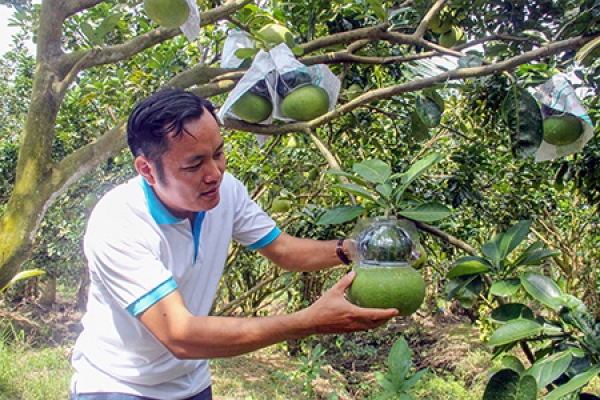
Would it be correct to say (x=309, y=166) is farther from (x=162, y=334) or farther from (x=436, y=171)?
(x=162, y=334)

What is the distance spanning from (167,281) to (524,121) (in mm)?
1250

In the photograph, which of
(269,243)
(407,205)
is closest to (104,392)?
(269,243)

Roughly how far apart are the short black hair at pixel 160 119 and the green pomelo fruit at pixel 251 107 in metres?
0.47

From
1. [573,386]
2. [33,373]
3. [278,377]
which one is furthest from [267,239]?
[33,373]

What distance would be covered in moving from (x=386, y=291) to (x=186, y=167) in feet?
2.03

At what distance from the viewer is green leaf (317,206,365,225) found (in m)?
1.32

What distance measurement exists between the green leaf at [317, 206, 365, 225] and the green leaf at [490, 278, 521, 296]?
1.34ft

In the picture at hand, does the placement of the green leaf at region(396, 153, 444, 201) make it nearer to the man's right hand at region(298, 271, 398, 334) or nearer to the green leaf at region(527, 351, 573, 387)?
the man's right hand at region(298, 271, 398, 334)

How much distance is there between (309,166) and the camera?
3234 mm

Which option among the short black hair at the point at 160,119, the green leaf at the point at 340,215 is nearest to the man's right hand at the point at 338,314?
the green leaf at the point at 340,215

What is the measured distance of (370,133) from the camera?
3.08m

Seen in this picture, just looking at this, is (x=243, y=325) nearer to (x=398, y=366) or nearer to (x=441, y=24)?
(x=398, y=366)

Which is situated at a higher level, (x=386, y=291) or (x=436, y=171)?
(x=386, y=291)

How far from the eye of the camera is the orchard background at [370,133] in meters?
1.38
